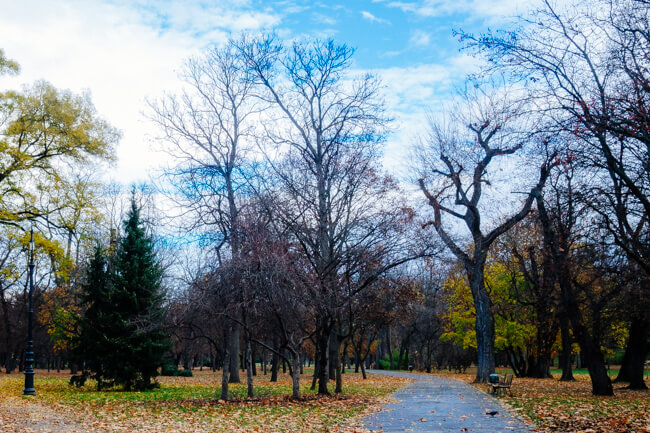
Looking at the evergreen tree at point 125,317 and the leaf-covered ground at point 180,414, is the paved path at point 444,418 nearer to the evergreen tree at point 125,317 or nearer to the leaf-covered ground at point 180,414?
the leaf-covered ground at point 180,414

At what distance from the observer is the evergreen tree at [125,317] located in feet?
80.5

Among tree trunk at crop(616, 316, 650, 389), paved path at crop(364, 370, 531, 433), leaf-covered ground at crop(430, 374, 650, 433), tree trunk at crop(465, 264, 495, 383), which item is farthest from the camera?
tree trunk at crop(465, 264, 495, 383)

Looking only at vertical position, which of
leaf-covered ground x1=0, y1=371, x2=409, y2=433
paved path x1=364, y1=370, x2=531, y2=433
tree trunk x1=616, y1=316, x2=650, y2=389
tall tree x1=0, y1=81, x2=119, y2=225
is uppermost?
tall tree x1=0, y1=81, x2=119, y2=225

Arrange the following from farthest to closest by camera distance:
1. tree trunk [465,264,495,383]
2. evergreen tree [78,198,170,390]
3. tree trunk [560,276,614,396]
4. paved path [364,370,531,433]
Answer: tree trunk [465,264,495,383], evergreen tree [78,198,170,390], tree trunk [560,276,614,396], paved path [364,370,531,433]

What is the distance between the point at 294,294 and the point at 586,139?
969 centimetres

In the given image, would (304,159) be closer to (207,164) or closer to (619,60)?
(207,164)

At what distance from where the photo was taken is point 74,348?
26.2m

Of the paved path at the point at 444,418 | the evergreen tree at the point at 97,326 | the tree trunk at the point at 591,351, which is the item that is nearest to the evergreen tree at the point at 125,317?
the evergreen tree at the point at 97,326

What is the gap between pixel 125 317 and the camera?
83.3ft

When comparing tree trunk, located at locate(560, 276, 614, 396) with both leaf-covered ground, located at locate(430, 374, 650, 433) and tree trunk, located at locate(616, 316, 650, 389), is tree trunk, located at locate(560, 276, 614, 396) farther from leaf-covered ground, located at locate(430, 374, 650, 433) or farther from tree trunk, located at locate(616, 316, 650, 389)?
tree trunk, located at locate(616, 316, 650, 389)

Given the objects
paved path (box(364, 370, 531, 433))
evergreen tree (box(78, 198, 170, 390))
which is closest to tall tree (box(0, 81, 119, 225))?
evergreen tree (box(78, 198, 170, 390))

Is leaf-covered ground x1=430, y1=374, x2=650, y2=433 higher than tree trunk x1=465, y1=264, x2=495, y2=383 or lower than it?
lower

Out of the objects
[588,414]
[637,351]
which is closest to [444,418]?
[588,414]

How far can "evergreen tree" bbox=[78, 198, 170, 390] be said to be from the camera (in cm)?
2453
